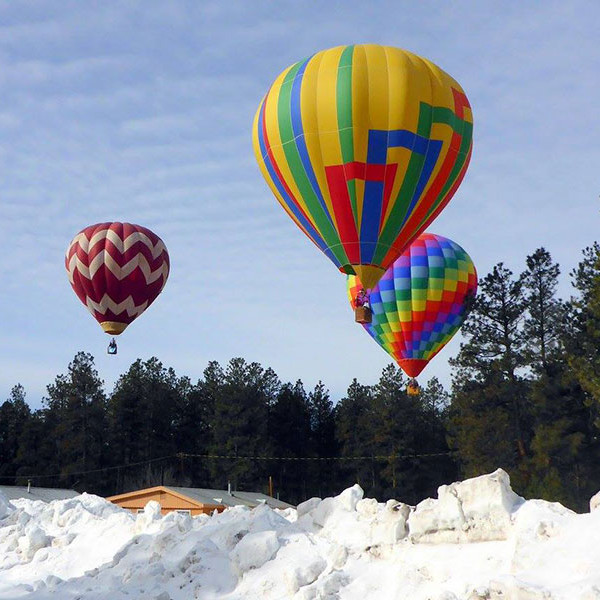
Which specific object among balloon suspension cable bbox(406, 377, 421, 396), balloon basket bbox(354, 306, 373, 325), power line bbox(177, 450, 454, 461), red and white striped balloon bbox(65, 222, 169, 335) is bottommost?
power line bbox(177, 450, 454, 461)

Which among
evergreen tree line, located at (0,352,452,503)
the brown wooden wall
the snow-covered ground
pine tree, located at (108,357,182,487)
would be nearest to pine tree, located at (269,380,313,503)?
evergreen tree line, located at (0,352,452,503)

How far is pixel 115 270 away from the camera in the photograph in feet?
131

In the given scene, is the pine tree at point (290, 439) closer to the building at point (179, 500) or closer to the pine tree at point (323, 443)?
the pine tree at point (323, 443)

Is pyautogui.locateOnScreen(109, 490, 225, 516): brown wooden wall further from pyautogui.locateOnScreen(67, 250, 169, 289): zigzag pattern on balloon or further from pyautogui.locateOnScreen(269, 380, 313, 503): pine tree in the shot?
pyautogui.locateOnScreen(269, 380, 313, 503): pine tree

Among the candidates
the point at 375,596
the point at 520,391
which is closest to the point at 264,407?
the point at 520,391

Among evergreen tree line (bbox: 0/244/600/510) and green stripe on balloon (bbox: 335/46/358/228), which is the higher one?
green stripe on balloon (bbox: 335/46/358/228)

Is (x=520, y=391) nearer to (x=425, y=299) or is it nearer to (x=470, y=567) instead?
(x=425, y=299)

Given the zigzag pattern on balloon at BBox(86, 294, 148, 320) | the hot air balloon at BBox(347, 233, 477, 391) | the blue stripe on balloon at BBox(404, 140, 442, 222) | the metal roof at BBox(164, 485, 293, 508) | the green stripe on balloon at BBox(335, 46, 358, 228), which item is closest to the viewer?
the green stripe on balloon at BBox(335, 46, 358, 228)

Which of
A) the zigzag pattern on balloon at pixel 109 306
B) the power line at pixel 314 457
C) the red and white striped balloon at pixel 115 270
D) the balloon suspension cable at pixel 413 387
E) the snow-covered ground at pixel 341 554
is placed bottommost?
the snow-covered ground at pixel 341 554

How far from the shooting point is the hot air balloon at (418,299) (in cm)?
4116

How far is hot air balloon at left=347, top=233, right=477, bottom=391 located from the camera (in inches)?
1620

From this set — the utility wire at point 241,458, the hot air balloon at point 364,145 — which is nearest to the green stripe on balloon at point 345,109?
the hot air balloon at point 364,145

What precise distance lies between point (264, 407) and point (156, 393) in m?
10.7

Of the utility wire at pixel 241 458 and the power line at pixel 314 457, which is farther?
the power line at pixel 314 457
